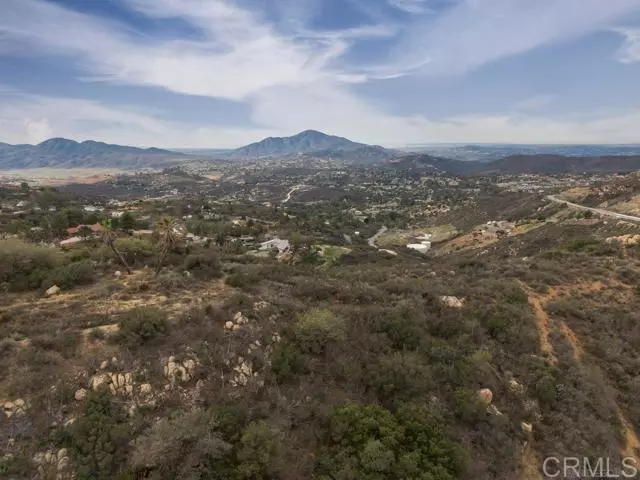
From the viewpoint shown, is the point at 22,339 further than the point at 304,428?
Yes

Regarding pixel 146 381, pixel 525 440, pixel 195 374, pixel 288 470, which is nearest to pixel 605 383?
pixel 525 440

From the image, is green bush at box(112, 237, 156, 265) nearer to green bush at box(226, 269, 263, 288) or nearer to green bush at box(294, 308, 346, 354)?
green bush at box(226, 269, 263, 288)

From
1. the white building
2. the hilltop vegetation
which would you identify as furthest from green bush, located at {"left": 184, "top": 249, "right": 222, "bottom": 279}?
the white building

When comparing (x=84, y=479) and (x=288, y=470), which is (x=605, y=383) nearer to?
(x=288, y=470)

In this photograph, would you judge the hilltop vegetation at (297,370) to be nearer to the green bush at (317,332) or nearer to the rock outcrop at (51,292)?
the green bush at (317,332)

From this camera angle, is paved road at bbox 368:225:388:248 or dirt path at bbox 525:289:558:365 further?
paved road at bbox 368:225:388:248
